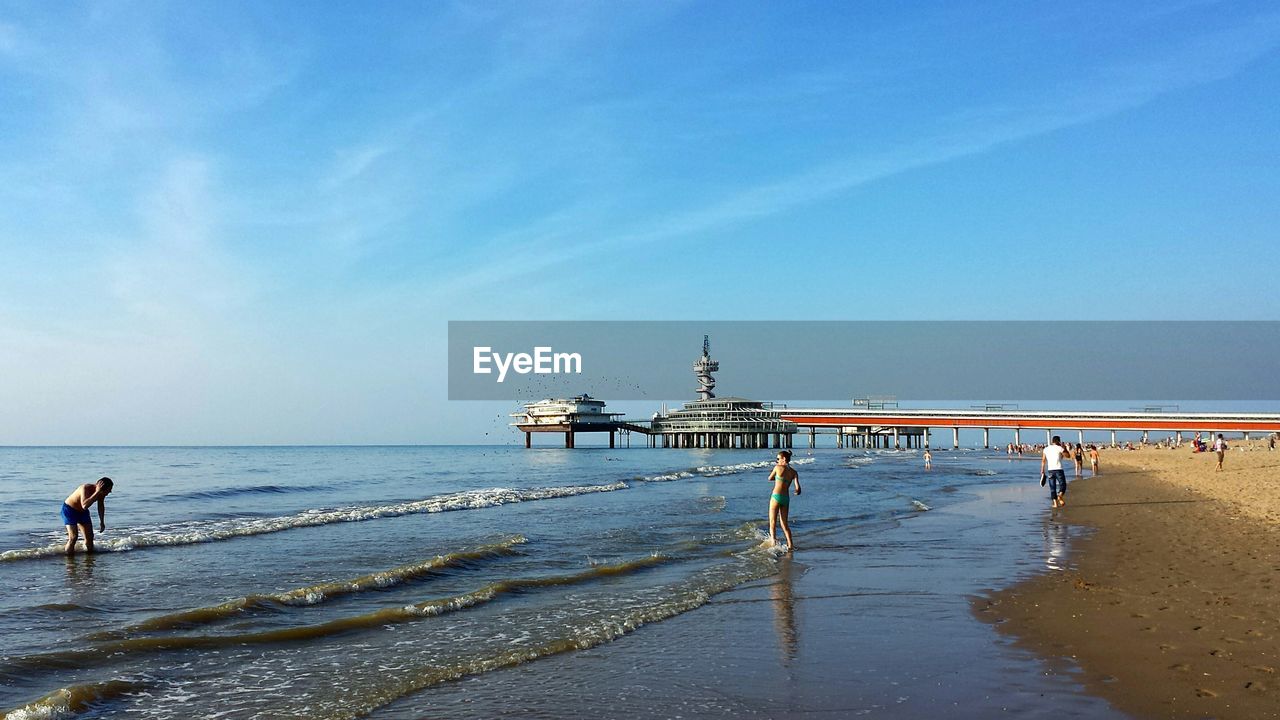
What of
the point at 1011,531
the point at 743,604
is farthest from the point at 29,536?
the point at 1011,531

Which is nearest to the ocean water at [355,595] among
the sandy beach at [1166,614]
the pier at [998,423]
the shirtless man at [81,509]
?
the shirtless man at [81,509]

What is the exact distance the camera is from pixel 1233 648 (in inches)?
241

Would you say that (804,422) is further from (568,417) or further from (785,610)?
(785,610)

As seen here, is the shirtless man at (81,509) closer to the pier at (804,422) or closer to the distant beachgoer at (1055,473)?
the distant beachgoer at (1055,473)

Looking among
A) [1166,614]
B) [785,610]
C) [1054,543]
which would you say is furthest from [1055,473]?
[785,610]

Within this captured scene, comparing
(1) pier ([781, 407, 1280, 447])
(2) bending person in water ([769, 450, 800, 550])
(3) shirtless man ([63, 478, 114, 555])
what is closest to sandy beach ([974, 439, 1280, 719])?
(2) bending person in water ([769, 450, 800, 550])

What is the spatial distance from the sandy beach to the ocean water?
111 cm

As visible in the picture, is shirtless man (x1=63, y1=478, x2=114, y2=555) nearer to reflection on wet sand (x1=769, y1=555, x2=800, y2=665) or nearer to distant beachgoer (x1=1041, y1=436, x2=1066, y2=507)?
reflection on wet sand (x1=769, y1=555, x2=800, y2=665)

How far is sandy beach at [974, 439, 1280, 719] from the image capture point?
520 cm

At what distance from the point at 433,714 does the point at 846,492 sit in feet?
79.0

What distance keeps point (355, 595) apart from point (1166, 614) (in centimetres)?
878

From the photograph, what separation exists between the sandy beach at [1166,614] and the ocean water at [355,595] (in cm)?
111

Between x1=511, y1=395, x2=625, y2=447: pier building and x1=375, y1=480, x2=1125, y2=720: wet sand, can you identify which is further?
x1=511, y1=395, x2=625, y2=447: pier building

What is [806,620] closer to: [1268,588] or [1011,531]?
[1268,588]
